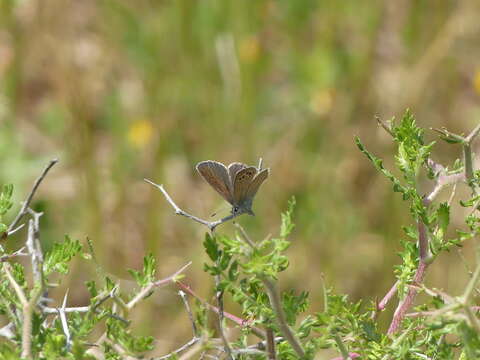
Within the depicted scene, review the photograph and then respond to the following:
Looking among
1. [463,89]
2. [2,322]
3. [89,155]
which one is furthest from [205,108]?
[463,89]

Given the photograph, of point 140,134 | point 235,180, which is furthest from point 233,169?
point 140,134

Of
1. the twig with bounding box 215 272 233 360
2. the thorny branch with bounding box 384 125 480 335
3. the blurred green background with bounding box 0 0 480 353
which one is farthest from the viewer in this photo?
the blurred green background with bounding box 0 0 480 353

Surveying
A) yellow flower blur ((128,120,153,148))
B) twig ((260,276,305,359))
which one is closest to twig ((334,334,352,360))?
twig ((260,276,305,359))

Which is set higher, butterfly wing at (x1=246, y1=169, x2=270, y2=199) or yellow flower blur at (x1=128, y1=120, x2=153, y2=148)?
yellow flower blur at (x1=128, y1=120, x2=153, y2=148)

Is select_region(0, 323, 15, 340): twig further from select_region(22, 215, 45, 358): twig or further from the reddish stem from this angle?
the reddish stem

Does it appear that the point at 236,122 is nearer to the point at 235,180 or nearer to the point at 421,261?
the point at 235,180

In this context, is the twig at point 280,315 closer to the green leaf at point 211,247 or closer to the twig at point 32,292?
the green leaf at point 211,247

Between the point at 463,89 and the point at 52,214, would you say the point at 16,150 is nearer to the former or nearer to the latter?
the point at 52,214
